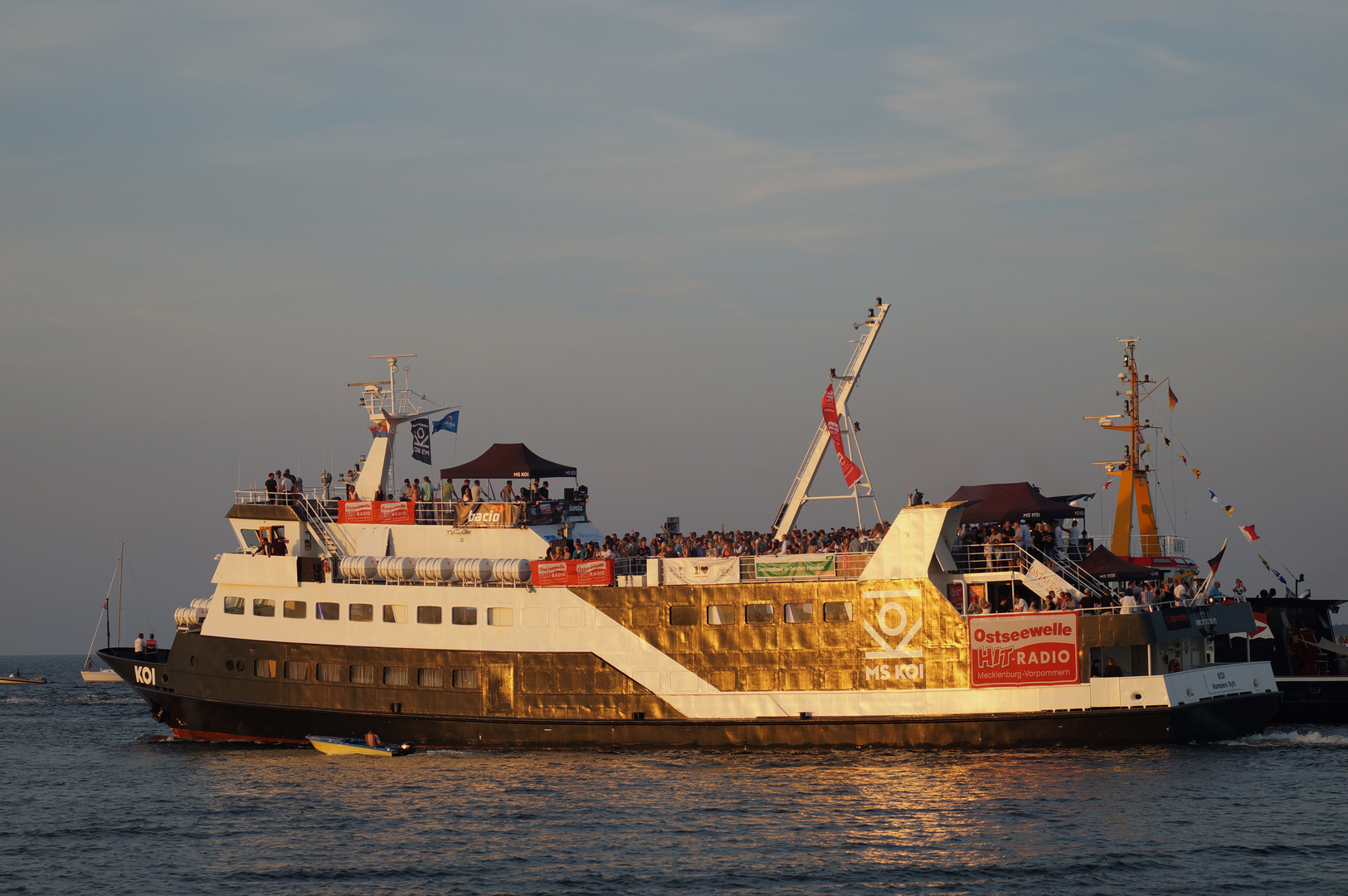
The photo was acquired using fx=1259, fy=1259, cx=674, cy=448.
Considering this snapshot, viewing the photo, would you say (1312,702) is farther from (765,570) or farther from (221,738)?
(221,738)

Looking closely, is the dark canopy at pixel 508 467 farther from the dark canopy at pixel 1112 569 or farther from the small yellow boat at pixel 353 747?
the dark canopy at pixel 1112 569

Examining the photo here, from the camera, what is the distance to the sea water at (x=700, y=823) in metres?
21.5

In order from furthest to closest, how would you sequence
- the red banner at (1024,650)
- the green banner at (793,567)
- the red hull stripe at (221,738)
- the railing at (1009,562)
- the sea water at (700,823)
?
1. the red hull stripe at (221,738)
2. the green banner at (793,567)
3. the railing at (1009,562)
4. the red banner at (1024,650)
5. the sea water at (700,823)

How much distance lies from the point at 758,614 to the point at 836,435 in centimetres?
580

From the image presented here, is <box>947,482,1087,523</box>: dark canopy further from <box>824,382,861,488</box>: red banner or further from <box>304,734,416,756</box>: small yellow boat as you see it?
<box>304,734,416,756</box>: small yellow boat

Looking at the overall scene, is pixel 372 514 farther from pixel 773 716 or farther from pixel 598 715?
pixel 773 716

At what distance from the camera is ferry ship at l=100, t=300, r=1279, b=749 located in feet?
96.7

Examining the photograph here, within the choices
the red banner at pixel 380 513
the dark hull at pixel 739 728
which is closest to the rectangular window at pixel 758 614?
the dark hull at pixel 739 728

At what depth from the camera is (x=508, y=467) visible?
120ft

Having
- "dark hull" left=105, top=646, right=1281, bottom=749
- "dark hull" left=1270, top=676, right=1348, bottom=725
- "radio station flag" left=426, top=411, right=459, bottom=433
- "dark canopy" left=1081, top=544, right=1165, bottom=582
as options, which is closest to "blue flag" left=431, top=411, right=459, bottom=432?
"radio station flag" left=426, top=411, right=459, bottom=433

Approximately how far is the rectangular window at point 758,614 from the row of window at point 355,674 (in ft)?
24.3

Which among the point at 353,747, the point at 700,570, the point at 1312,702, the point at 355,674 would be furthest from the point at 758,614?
the point at 1312,702

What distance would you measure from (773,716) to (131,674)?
1973 centimetres

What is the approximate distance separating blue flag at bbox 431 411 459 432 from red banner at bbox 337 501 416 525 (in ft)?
9.86
